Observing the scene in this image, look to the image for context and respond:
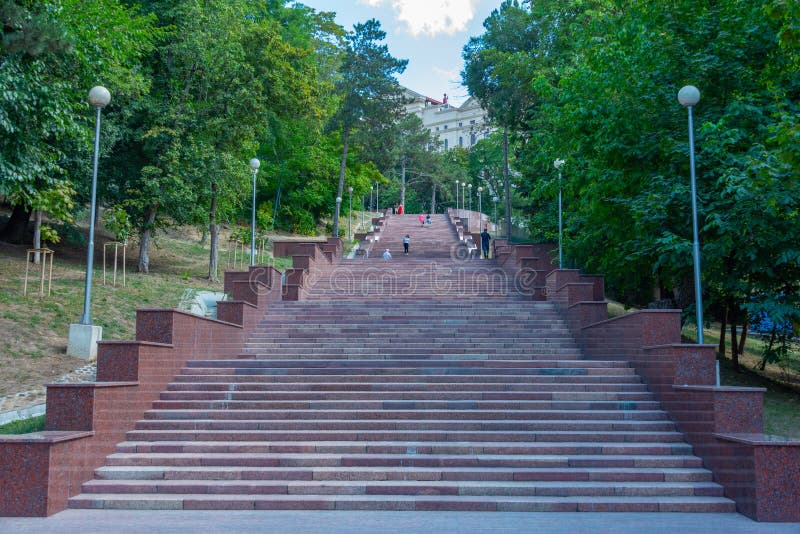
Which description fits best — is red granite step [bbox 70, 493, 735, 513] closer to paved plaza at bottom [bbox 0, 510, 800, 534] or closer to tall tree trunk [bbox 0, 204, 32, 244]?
paved plaza at bottom [bbox 0, 510, 800, 534]

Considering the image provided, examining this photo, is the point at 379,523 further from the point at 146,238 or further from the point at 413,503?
the point at 146,238

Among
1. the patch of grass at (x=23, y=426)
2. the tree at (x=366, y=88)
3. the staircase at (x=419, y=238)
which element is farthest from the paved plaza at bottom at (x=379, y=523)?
the tree at (x=366, y=88)

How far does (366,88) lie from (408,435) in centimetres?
3485

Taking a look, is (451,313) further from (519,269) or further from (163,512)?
(163,512)

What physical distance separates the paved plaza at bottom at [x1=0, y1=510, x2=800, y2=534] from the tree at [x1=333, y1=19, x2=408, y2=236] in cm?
3369

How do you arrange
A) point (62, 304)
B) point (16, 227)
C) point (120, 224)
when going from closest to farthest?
point (62, 304), point (120, 224), point (16, 227)

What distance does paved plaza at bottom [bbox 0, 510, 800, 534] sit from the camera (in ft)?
23.3

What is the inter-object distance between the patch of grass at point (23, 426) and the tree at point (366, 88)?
30717mm

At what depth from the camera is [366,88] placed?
41.9 meters

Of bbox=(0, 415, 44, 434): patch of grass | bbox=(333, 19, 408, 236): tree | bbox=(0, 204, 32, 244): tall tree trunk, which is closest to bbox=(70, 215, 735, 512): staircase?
bbox=(0, 415, 44, 434): patch of grass

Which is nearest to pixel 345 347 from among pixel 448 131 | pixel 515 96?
pixel 515 96

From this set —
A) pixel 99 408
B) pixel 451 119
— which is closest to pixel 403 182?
pixel 451 119

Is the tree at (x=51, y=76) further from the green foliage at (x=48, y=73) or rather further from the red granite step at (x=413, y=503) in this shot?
the red granite step at (x=413, y=503)

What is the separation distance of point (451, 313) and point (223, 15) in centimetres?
1585
